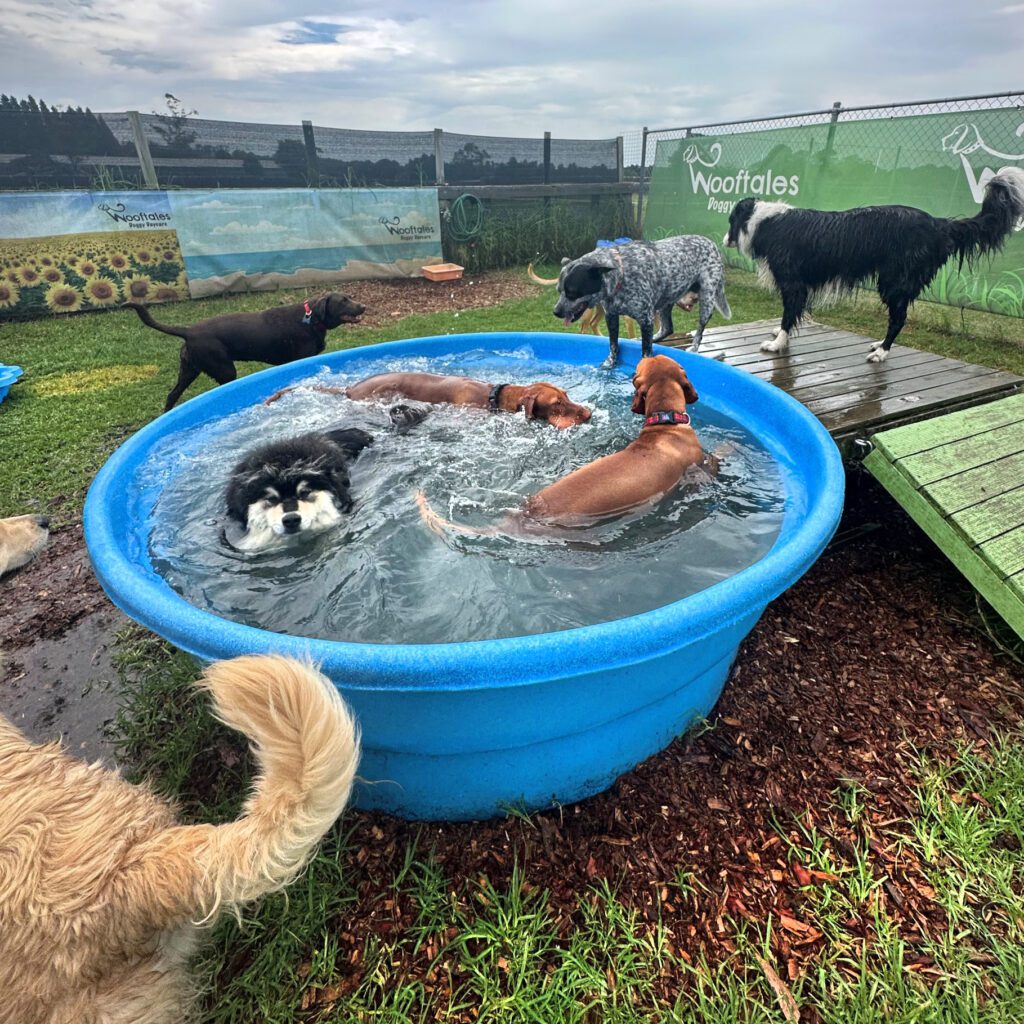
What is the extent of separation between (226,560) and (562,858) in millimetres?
2185

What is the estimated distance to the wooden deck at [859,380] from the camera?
13.1 feet

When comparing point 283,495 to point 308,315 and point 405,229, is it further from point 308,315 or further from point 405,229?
point 405,229

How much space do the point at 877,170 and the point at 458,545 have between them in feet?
30.8

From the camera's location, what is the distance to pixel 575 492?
3.19 m

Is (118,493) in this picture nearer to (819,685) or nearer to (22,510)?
(22,510)

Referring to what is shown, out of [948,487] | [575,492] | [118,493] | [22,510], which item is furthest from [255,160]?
[948,487]

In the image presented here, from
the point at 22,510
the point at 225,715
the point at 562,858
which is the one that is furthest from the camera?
the point at 22,510

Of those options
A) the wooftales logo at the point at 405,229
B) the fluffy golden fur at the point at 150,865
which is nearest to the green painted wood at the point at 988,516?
the fluffy golden fur at the point at 150,865

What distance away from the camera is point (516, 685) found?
1732mm

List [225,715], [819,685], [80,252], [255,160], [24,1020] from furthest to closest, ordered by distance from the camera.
A: [255,160] < [80,252] < [819,685] < [225,715] < [24,1020]

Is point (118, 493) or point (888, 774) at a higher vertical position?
point (118, 493)

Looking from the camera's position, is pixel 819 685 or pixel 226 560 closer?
pixel 819 685

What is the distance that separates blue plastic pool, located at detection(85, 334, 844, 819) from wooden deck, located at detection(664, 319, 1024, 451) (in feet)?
4.98

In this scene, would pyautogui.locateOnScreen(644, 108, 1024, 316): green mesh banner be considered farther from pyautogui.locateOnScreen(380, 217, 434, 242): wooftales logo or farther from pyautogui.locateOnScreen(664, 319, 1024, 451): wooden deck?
pyautogui.locateOnScreen(380, 217, 434, 242): wooftales logo
